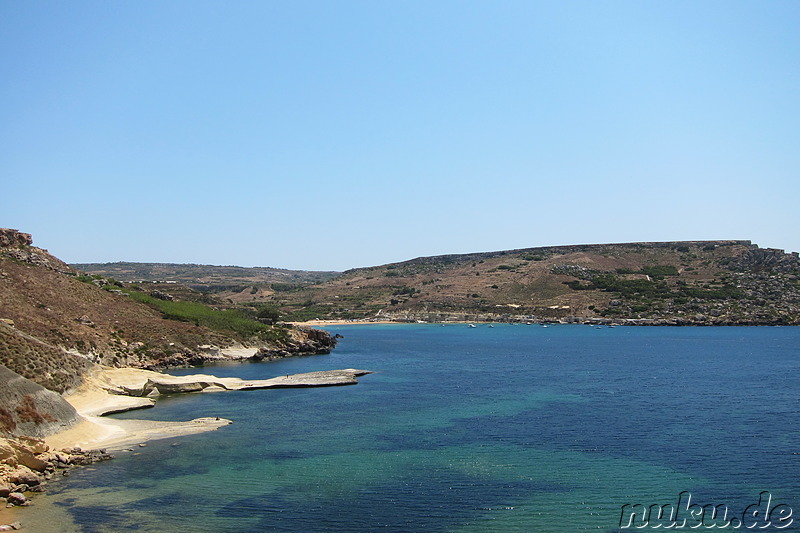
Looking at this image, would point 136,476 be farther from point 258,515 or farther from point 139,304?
point 139,304

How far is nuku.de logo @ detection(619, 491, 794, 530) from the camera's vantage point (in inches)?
890

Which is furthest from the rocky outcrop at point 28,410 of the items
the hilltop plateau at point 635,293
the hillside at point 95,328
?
the hilltop plateau at point 635,293

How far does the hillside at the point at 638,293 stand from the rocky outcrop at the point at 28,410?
137814 millimetres

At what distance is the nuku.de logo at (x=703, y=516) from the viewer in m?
22.6

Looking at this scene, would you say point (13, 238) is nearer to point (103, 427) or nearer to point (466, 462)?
point (103, 427)

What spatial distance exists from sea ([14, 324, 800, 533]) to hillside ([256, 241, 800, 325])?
91655 mm

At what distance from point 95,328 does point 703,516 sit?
2525 inches

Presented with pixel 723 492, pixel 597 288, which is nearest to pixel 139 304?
pixel 723 492

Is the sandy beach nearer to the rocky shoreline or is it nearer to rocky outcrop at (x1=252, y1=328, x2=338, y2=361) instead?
the rocky shoreline

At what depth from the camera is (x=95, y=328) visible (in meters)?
67.8

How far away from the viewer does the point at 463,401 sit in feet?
165

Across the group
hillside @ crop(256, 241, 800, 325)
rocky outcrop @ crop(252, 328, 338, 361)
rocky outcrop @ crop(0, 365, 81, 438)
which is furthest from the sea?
hillside @ crop(256, 241, 800, 325)

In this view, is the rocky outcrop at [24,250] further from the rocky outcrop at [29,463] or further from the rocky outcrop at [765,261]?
the rocky outcrop at [765,261]

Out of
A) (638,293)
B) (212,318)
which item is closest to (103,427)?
(212,318)
